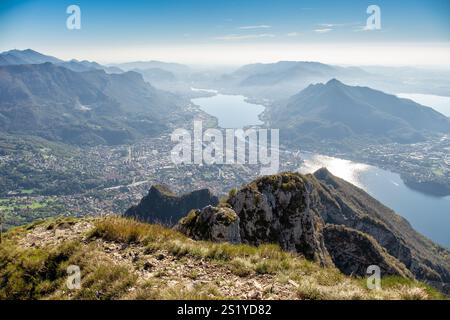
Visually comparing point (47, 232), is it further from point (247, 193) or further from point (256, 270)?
point (247, 193)

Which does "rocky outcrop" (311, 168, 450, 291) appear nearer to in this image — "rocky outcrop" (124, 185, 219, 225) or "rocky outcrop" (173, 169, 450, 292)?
"rocky outcrop" (173, 169, 450, 292)

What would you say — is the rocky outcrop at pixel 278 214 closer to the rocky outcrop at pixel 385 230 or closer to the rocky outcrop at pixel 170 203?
the rocky outcrop at pixel 385 230
